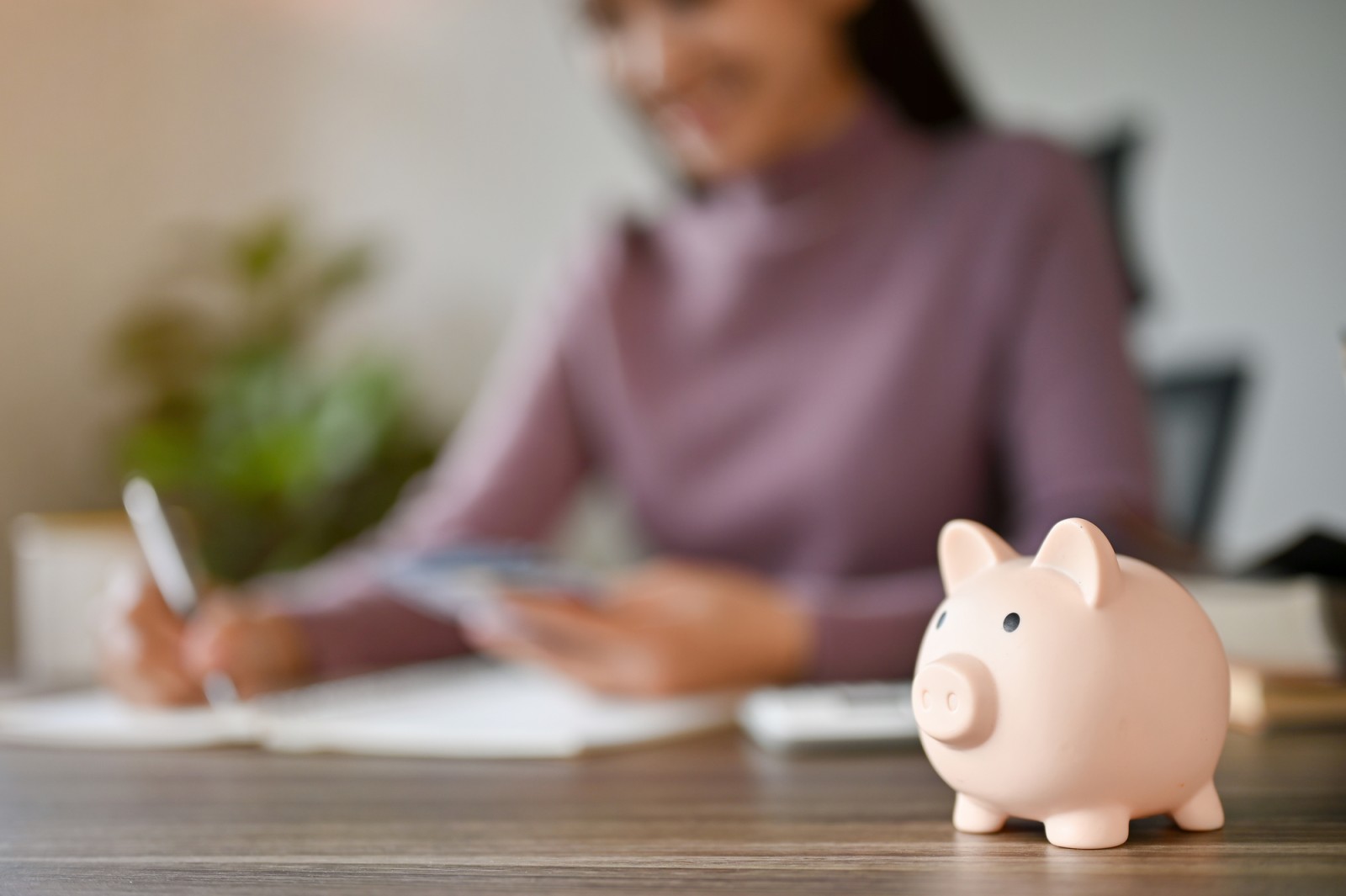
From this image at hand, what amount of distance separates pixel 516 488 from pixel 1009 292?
1.80 ft

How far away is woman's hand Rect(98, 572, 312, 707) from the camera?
750 millimetres

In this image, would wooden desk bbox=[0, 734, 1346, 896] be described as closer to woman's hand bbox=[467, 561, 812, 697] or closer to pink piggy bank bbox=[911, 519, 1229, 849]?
pink piggy bank bbox=[911, 519, 1229, 849]

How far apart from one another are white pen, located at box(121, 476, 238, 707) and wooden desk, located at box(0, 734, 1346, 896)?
0.69ft

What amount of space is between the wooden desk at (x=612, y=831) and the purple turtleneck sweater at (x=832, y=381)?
0.44 metres

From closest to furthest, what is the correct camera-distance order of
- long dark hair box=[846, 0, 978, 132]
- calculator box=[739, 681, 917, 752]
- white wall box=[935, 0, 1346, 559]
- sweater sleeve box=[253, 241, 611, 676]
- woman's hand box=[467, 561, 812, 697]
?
calculator box=[739, 681, 917, 752], woman's hand box=[467, 561, 812, 697], sweater sleeve box=[253, 241, 611, 676], long dark hair box=[846, 0, 978, 132], white wall box=[935, 0, 1346, 559]

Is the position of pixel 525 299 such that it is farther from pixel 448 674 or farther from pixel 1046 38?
pixel 448 674

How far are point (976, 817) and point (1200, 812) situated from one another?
0.07 meters

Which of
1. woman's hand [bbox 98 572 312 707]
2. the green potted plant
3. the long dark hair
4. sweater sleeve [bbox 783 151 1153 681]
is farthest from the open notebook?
the green potted plant

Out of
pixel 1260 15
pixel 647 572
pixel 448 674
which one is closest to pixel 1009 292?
pixel 647 572

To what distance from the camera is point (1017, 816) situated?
326mm

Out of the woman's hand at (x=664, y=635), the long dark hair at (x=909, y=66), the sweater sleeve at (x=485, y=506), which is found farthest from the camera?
the long dark hair at (x=909, y=66)

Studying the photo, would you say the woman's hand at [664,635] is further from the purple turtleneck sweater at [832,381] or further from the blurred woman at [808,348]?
the purple turtleneck sweater at [832,381]

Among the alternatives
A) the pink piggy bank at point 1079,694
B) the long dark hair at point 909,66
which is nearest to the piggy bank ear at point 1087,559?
the pink piggy bank at point 1079,694

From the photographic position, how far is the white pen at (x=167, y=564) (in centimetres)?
75
